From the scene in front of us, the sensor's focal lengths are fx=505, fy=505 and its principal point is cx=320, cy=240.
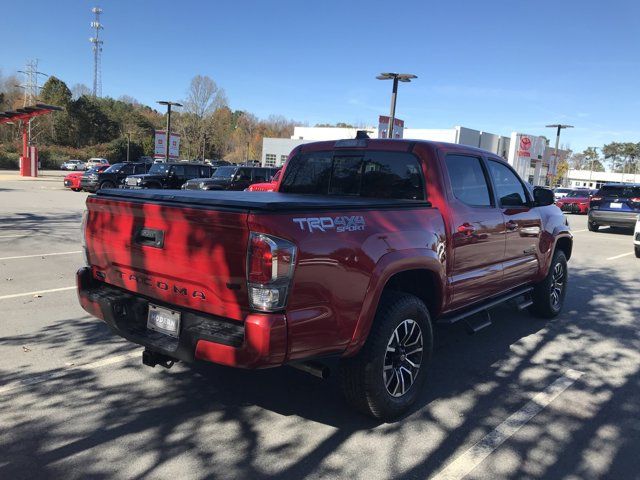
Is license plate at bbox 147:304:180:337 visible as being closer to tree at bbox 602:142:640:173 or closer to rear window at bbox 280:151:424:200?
rear window at bbox 280:151:424:200

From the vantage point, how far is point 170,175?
23.8m

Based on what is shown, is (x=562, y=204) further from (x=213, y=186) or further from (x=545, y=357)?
(x=545, y=357)

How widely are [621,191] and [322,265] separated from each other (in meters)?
19.0

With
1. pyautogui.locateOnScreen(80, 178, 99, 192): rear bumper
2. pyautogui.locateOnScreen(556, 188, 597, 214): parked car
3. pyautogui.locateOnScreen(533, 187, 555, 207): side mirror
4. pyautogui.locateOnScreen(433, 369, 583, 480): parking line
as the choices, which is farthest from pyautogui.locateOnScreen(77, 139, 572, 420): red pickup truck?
pyautogui.locateOnScreen(556, 188, 597, 214): parked car

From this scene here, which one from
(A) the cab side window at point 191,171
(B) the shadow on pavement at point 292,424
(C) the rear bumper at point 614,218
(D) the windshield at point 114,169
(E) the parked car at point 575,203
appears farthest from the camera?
(E) the parked car at point 575,203

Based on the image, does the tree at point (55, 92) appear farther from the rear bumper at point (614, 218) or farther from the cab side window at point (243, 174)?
the rear bumper at point (614, 218)

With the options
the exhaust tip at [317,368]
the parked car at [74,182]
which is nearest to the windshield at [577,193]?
the parked car at [74,182]

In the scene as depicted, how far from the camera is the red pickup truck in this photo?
2.77 m

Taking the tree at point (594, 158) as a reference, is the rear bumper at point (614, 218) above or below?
below

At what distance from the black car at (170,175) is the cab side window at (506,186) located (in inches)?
779

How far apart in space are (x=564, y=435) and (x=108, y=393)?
3.30 metres

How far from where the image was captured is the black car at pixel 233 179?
2085cm

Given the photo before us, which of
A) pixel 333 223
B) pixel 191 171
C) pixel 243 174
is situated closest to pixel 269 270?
pixel 333 223

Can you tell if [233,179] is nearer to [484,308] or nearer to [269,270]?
[484,308]
